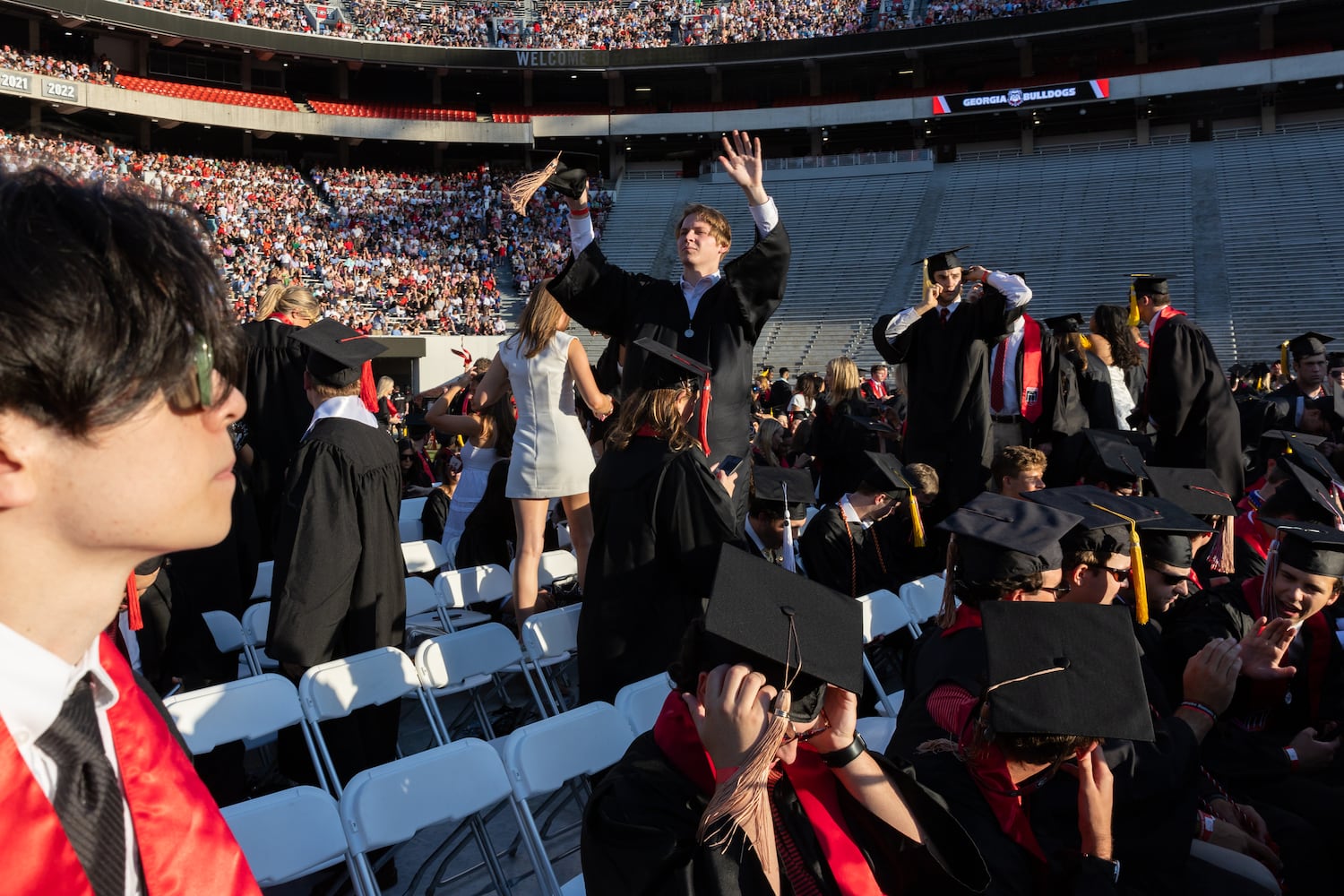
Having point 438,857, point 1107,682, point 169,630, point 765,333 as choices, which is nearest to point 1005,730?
point 1107,682

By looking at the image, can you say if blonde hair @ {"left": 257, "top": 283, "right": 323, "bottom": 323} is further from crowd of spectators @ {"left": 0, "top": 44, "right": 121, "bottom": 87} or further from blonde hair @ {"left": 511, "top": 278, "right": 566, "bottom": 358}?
crowd of spectators @ {"left": 0, "top": 44, "right": 121, "bottom": 87}

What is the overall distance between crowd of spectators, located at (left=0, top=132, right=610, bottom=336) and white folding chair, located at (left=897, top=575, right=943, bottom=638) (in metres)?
21.3

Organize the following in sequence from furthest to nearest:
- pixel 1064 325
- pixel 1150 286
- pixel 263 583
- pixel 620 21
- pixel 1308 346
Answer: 1. pixel 620 21
2. pixel 1064 325
3. pixel 1308 346
4. pixel 1150 286
5. pixel 263 583

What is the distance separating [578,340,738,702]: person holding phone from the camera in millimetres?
3193

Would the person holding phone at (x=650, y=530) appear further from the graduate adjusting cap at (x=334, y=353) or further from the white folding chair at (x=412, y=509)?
the white folding chair at (x=412, y=509)

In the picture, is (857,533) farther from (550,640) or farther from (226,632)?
(226,632)

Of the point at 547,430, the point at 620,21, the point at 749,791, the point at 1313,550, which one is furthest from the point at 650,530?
the point at 620,21

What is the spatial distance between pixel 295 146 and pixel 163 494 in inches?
1439

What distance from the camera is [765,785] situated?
165 cm

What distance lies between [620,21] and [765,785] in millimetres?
38639

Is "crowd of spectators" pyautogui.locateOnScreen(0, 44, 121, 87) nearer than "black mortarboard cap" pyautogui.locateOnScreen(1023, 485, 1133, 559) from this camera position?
No

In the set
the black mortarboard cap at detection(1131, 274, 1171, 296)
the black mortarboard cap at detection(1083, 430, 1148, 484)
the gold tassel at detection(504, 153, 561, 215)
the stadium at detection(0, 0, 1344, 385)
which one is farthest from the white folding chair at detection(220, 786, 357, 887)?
the stadium at detection(0, 0, 1344, 385)

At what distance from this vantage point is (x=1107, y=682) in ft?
7.04

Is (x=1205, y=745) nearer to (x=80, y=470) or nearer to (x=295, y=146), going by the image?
(x=80, y=470)
